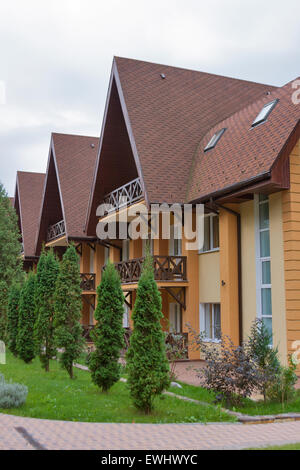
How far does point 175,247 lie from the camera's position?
64.2 ft

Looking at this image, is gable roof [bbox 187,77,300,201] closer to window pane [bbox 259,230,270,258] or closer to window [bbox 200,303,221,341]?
window pane [bbox 259,230,270,258]

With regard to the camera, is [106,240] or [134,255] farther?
[106,240]

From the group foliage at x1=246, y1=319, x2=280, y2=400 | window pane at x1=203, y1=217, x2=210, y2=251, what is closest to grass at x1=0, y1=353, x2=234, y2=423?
foliage at x1=246, y1=319, x2=280, y2=400

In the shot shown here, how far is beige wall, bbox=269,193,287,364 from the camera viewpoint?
13070 millimetres

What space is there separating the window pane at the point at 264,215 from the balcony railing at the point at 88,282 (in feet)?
43.7

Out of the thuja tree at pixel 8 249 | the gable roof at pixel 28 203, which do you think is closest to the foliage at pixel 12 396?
the thuja tree at pixel 8 249

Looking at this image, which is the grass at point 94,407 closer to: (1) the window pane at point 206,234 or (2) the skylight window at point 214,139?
(1) the window pane at point 206,234

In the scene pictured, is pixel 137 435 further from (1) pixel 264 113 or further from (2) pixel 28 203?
(2) pixel 28 203

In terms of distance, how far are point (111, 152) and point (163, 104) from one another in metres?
3.02

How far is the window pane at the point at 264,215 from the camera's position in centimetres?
1436

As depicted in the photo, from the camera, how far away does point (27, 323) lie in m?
17.3

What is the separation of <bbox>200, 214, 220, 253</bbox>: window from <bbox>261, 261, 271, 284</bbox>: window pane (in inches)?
99.9
